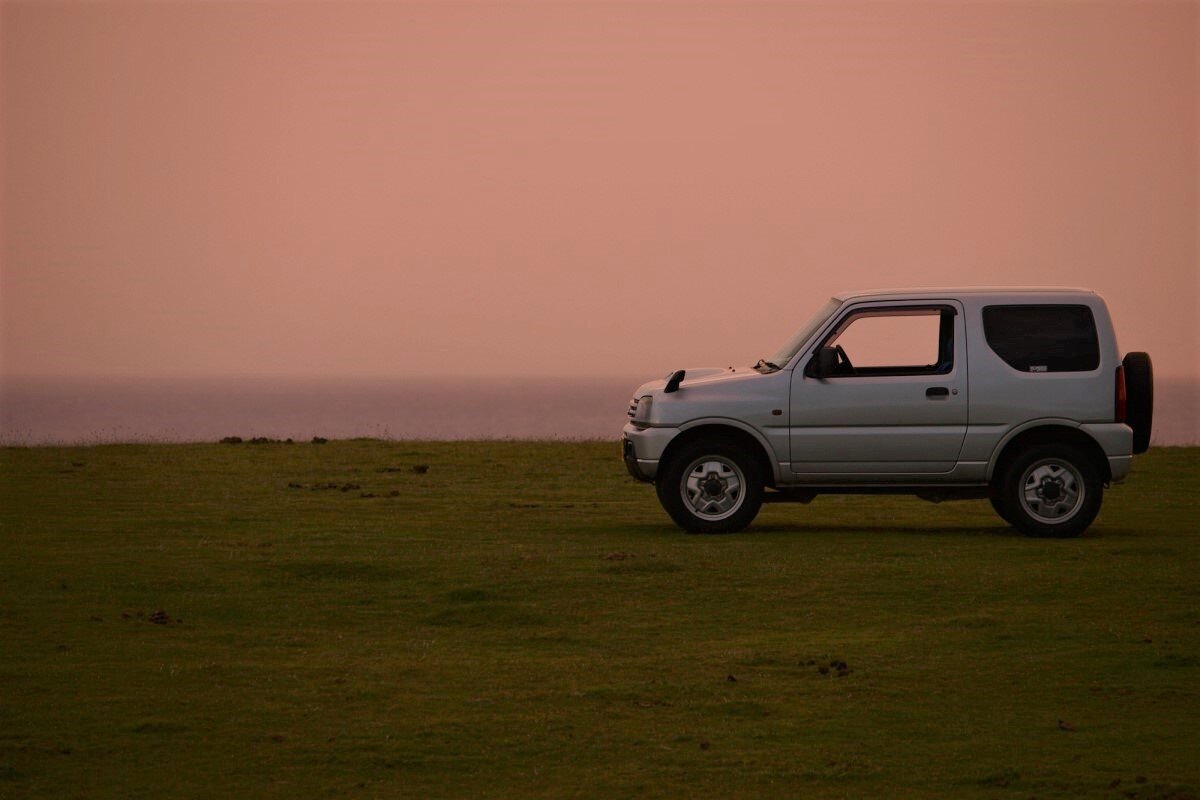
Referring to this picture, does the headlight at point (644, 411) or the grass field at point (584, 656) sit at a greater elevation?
the headlight at point (644, 411)

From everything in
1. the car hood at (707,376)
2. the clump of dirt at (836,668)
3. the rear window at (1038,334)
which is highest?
the rear window at (1038,334)

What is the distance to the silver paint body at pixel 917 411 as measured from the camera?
1791 centimetres

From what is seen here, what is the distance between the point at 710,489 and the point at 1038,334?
400 cm

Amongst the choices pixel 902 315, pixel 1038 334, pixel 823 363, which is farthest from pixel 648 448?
pixel 1038 334

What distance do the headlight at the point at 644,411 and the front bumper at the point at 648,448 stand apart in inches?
3.6

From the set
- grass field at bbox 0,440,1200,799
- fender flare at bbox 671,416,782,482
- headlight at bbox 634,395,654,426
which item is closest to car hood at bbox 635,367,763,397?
headlight at bbox 634,395,654,426

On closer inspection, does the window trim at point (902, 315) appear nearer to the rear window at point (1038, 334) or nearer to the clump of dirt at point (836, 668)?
the rear window at point (1038, 334)

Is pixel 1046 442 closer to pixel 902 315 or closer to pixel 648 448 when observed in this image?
pixel 902 315

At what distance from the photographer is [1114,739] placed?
29.3ft

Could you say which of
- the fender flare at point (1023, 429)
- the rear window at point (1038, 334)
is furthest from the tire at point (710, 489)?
the rear window at point (1038, 334)

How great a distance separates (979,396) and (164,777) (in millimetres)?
11787

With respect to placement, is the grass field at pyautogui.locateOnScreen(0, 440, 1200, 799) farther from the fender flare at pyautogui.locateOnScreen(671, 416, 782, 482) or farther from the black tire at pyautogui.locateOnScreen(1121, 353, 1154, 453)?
the black tire at pyautogui.locateOnScreen(1121, 353, 1154, 453)

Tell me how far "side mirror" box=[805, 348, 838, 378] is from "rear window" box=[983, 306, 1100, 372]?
5.78ft

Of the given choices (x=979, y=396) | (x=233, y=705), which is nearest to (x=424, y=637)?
(x=233, y=705)
